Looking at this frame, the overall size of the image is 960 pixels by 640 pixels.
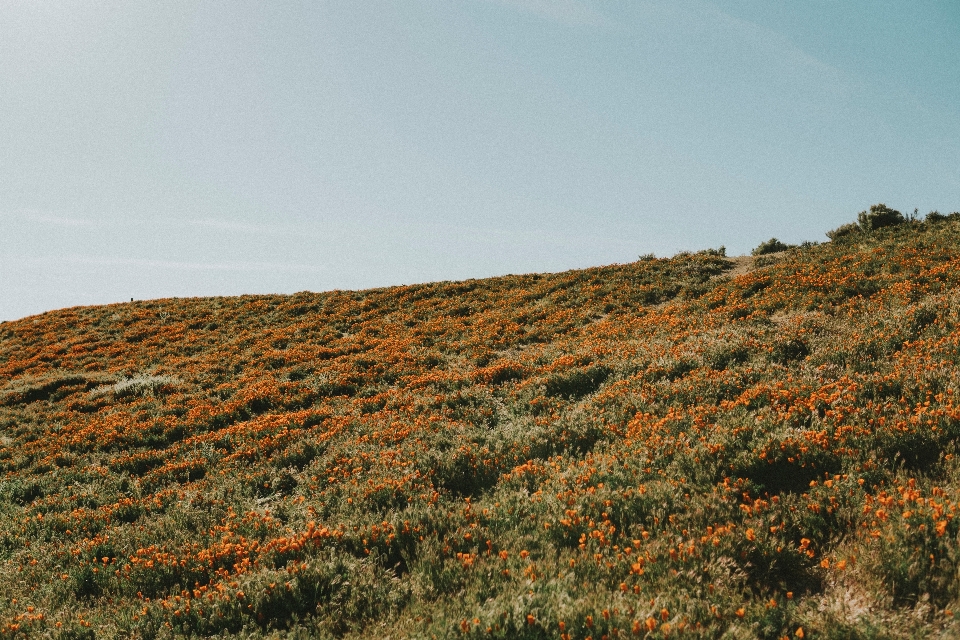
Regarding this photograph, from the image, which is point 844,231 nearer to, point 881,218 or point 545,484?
point 881,218

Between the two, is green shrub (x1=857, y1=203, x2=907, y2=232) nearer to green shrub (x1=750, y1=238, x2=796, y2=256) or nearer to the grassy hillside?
green shrub (x1=750, y1=238, x2=796, y2=256)

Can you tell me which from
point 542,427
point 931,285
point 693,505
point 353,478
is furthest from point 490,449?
point 931,285

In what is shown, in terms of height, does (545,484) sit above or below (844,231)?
below

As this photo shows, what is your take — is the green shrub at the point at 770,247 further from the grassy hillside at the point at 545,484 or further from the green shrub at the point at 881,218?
the grassy hillside at the point at 545,484

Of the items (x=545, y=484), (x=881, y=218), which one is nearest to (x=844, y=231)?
(x=881, y=218)

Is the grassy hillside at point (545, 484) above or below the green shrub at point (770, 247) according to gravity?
below

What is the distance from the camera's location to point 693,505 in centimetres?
652

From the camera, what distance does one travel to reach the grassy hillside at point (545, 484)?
17.0 feet

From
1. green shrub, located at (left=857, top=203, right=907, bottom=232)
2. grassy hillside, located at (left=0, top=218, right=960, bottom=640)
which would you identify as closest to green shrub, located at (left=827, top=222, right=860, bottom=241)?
green shrub, located at (left=857, top=203, right=907, bottom=232)

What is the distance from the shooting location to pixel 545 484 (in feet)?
25.9

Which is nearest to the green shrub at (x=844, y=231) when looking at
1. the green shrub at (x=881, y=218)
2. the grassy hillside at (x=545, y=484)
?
the green shrub at (x=881, y=218)

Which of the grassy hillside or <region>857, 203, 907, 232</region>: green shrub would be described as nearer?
the grassy hillside

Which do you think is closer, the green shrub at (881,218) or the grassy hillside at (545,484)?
Answer: the grassy hillside at (545,484)

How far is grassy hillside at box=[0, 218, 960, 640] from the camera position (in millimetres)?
5180
